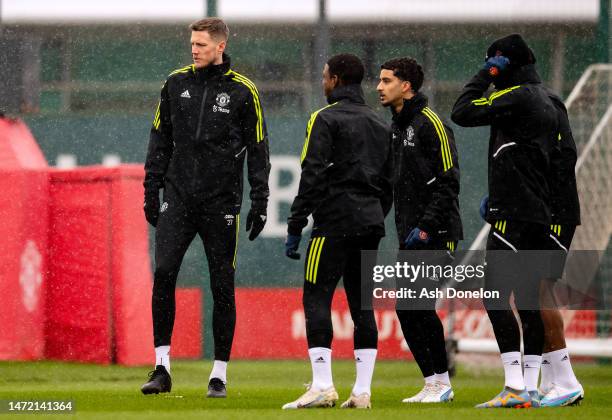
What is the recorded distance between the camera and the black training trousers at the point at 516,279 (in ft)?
21.9

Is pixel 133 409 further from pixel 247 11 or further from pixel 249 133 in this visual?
pixel 247 11

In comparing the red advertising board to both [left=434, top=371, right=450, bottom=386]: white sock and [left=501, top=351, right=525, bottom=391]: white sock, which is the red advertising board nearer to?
[left=434, top=371, right=450, bottom=386]: white sock

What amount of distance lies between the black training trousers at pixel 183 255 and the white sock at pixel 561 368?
5.42ft

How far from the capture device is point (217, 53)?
24.2 feet

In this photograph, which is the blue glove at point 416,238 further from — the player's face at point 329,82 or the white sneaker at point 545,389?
the white sneaker at point 545,389

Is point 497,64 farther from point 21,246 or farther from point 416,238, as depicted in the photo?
point 21,246

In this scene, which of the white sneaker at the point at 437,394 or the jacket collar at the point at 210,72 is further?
the jacket collar at the point at 210,72

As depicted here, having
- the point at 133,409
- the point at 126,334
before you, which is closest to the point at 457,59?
the point at 126,334

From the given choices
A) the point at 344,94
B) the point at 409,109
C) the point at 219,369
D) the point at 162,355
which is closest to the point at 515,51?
the point at 409,109

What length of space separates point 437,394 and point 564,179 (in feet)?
4.14

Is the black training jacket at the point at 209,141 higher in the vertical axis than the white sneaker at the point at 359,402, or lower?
higher

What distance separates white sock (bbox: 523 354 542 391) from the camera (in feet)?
22.1

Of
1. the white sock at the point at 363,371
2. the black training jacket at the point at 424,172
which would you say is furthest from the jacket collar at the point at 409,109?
the white sock at the point at 363,371

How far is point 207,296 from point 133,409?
520cm
